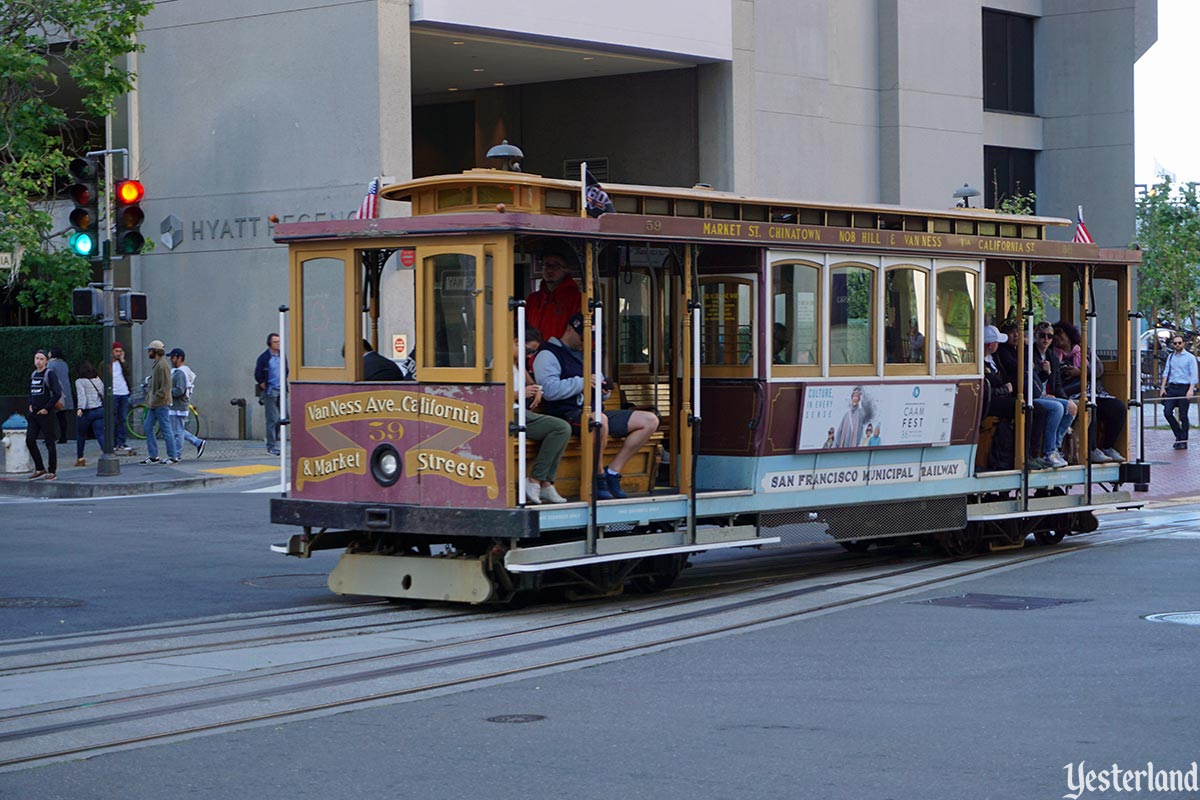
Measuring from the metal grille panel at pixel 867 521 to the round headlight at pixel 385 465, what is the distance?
307 cm

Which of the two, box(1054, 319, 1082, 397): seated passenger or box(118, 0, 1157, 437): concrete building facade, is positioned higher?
box(118, 0, 1157, 437): concrete building facade

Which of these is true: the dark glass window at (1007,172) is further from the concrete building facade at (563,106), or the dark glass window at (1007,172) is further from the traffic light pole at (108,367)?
the traffic light pole at (108,367)

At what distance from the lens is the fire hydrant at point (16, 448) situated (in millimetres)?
24703

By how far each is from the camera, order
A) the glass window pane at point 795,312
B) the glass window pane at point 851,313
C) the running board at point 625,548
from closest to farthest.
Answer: the running board at point 625,548, the glass window pane at point 795,312, the glass window pane at point 851,313

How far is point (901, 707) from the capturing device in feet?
28.0

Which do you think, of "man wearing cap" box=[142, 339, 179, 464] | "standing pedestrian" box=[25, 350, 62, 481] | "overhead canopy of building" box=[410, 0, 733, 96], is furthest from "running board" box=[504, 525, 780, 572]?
"overhead canopy of building" box=[410, 0, 733, 96]

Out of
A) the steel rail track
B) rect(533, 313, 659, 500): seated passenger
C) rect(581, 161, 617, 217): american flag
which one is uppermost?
rect(581, 161, 617, 217): american flag

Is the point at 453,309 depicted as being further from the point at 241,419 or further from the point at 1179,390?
the point at 1179,390

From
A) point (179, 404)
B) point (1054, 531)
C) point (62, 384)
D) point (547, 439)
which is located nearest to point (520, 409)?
point (547, 439)

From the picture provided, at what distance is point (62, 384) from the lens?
26766 millimetres

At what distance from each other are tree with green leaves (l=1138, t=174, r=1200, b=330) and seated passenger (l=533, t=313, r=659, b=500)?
38.7 metres

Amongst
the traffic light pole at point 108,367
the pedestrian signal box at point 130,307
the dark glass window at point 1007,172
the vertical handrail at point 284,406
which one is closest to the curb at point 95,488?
the traffic light pole at point 108,367

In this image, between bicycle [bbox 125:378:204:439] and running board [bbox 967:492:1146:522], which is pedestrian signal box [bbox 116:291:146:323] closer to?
bicycle [bbox 125:378:204:439]

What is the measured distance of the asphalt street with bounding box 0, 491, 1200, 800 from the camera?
23.1 feet
